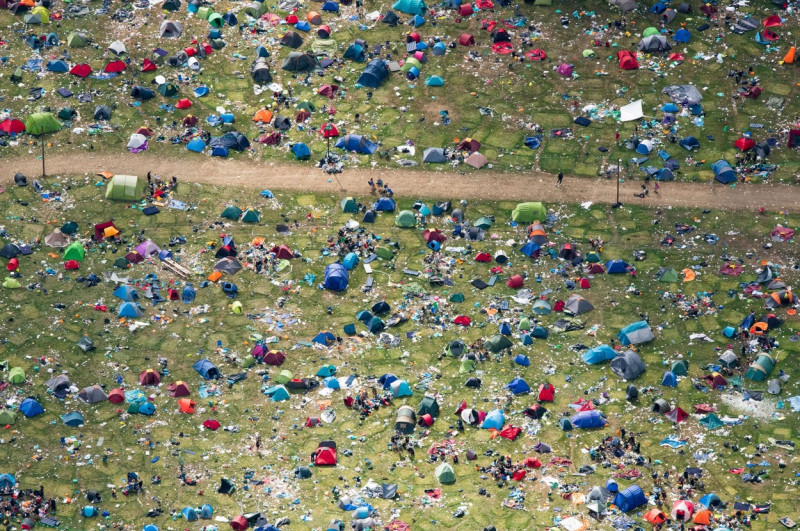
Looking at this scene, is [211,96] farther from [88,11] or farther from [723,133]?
[723,133]

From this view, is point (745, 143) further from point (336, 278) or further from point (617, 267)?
point (336, 278)

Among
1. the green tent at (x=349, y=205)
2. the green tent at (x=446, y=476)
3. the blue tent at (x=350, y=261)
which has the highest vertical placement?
the green tent at (x=349, y=205)

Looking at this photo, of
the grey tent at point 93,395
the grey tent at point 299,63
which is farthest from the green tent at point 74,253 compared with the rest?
the grey tent at point 299,63

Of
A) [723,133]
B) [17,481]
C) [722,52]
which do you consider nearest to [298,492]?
[17,481]

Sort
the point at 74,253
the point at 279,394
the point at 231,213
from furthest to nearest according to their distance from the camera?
the point at 231,213, the point at 74,253, the point at 279,394

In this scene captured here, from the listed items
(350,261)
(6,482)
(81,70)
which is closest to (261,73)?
(81,70)

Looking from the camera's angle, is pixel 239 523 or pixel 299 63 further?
pixel 299 63

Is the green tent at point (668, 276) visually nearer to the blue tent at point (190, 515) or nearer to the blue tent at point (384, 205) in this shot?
the blue tent at point (384, 205)

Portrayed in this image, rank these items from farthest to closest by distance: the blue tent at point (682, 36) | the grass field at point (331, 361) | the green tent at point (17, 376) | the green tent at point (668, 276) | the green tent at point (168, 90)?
the blue tent at point (682, 36) → the green tent at point (168, 90) → the green tent at point (668, 276) → the green tent at point (17, 376) → the grass field at point (331, 361)
